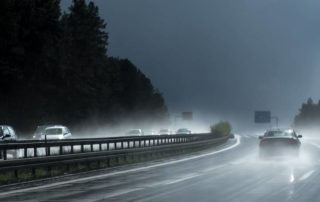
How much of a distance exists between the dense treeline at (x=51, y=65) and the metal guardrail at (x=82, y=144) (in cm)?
1905

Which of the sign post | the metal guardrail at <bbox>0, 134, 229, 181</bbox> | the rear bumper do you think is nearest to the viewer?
the metal guardrail at <bbox>0, 134, 229, 181</bbox>

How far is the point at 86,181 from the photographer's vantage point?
22.0m

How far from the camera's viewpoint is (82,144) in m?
28.2

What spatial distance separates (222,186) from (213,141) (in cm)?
A: 3746

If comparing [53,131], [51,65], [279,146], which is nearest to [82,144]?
[279,146]

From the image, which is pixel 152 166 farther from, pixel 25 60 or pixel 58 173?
pixel 25 60

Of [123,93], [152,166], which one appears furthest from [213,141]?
[123,93]

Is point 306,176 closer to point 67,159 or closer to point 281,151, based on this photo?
point 67,159

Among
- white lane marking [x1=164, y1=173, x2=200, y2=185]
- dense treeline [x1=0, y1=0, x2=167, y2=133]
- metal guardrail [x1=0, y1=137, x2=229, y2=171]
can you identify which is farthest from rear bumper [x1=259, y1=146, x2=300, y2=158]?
dense treeline [x1=0, y1=0, x2=167, y2=133]

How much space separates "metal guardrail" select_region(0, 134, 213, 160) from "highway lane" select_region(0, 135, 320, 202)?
1.64 metres

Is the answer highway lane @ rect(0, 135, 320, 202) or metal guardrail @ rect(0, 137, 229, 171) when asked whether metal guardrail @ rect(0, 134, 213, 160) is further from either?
highway lane @ rect(0, 135, 320, 202)

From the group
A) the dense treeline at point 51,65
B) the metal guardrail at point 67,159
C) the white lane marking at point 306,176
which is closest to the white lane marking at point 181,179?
the white lane marking at point 306,176

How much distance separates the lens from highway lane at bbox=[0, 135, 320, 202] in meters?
16.6

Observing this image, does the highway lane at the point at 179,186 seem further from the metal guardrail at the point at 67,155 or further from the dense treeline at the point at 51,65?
the dense treeline at the point at 51,65
